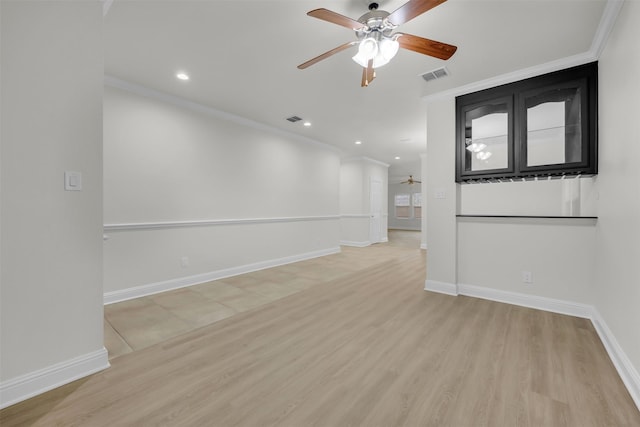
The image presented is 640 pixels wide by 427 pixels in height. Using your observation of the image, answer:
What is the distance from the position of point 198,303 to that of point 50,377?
4.96ft

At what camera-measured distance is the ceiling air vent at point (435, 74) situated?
2.87 metres

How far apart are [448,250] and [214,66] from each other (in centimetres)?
355

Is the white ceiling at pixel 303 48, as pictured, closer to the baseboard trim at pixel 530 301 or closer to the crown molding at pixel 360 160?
the baseboard trim at pixel 530 301

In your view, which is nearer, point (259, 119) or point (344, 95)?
point (344, 95)

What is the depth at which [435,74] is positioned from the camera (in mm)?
2961

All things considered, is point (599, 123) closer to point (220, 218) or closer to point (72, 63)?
point (72, 63)

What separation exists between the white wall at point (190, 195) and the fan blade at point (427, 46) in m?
3.16

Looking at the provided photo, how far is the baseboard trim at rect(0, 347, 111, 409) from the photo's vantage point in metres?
1.51

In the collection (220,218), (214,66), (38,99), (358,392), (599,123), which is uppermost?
(214,66)

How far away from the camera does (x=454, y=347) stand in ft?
7.07

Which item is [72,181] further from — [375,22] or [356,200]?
[356,200]

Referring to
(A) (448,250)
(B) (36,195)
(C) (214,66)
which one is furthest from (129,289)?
(A) (448,250)

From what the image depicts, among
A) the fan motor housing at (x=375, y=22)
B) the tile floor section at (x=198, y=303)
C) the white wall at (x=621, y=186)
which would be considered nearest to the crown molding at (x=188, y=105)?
the tile floor section at (x=198, y=303)

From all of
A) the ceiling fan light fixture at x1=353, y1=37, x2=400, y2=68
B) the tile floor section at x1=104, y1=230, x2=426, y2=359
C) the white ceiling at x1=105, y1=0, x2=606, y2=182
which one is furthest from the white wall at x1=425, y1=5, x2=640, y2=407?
the tile floor section at x1=104, y1=230, x2=426, y2=359
